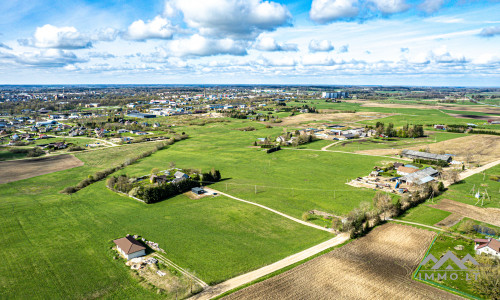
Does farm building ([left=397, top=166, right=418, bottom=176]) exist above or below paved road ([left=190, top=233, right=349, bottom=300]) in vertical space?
above

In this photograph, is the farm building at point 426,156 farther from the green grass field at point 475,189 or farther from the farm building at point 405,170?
the farm building at point 405,170

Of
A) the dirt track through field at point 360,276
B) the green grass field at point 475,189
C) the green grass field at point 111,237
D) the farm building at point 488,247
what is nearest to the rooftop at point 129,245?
the green grass field at point 111,237

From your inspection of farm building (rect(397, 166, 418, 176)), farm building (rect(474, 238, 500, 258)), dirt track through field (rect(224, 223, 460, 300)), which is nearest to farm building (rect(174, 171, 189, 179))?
dirt track through field (rect(224, 223, 460, 300))

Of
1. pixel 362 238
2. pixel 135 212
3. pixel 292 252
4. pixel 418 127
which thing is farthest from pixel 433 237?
pixel 418 127

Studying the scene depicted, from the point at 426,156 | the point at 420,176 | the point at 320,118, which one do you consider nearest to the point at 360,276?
the point at 420,176

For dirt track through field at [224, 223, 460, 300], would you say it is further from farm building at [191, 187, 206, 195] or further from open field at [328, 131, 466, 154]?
open field at [328, 131, 466, 154]

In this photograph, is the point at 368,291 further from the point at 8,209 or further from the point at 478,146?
the point at 478,146
